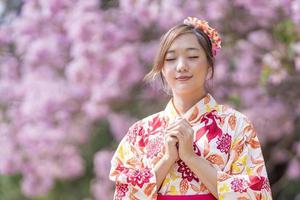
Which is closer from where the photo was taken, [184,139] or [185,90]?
[184,139]

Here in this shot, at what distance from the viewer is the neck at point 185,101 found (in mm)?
2799

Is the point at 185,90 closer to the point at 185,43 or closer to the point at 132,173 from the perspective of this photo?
the point at 185,43

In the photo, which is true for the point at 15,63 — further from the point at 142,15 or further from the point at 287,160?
the point at 287,160

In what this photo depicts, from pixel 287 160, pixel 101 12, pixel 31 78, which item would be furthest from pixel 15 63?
pixel 287 160

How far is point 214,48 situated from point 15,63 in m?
3.85

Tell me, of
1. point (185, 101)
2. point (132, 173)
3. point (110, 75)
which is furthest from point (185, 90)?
point (110, 75)

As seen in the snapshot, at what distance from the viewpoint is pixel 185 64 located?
107 inches

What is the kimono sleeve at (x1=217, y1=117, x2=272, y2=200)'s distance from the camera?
8.71ft

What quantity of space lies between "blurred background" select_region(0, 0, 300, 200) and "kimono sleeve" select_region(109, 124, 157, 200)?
104 inches

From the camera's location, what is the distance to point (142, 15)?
5.73m

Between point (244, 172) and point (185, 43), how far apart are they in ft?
1.43

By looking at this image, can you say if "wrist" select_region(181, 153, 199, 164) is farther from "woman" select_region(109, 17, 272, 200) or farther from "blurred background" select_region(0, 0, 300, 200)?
"blurred background" select_region(0, 0, 300, 200)

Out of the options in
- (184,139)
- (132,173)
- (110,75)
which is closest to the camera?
(184,139)

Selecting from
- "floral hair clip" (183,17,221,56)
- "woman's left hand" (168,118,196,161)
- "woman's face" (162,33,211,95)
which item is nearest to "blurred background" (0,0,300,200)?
"floral hair clip" (183,17,221,56)
